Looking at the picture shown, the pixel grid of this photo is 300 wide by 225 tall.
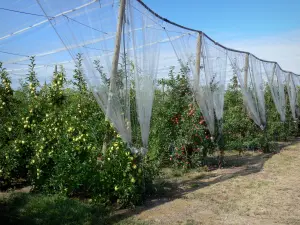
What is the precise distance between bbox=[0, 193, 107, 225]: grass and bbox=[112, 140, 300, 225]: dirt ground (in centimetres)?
34

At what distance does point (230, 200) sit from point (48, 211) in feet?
8.09

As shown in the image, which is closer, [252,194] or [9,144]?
[9,144]

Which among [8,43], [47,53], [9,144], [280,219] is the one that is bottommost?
[280,219]

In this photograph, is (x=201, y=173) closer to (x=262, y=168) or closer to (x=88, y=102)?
(x=262, y=168)

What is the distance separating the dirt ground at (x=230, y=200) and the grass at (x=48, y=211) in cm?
34

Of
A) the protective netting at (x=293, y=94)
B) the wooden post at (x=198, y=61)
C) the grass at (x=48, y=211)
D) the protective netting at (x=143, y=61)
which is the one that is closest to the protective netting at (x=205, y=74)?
the wooden post at (x=198, y=61)

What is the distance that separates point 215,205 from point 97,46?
8.47 ft

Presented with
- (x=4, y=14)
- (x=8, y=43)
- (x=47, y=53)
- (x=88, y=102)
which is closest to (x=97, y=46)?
(x=88, y=102)

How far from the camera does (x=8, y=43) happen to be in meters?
5.23

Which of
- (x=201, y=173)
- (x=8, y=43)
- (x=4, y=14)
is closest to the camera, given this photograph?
(x=4, y=14)

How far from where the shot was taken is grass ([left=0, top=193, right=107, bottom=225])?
11.3 feet

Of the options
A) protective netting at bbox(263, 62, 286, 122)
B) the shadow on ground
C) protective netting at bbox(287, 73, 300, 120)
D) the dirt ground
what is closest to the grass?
the shadow on ground

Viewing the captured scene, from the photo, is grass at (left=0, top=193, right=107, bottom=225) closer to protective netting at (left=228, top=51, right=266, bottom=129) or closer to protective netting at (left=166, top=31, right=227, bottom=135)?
protective netting at (left=166, top=31, right=227, bottom=135)

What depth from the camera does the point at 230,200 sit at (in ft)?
14.3
